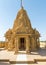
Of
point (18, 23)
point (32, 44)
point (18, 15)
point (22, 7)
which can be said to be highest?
point (22, 7)

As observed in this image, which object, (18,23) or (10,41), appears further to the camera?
(18,23)

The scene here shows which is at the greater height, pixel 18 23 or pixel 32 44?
pixel 18 23

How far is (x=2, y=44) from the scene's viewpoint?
30484mm

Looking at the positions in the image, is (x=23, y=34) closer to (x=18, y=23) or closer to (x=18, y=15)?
(x=18, y=23)

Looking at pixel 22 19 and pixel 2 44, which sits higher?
pixel 22 19

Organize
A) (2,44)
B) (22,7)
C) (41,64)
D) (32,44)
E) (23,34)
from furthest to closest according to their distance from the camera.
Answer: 1. (2,44)
2. (22,7)
3. (32,44)
4. (23,34)
5. (41,64)

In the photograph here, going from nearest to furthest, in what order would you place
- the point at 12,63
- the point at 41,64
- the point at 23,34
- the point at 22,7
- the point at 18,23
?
1. the point at 41,64
2. the point at 12,63
3. the point at 23,34
4. the point at 18,23
5. the point at 22,7

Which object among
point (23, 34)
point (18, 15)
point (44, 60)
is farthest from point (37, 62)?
point (18, 15)

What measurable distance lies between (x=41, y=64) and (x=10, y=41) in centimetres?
1169

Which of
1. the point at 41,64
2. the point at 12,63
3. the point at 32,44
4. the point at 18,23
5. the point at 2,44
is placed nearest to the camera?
the point at 41,64

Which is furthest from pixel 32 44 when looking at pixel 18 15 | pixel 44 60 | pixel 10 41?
pixel 44 60

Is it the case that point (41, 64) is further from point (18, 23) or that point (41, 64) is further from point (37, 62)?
point (18, 23)

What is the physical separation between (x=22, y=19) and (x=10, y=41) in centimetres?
468

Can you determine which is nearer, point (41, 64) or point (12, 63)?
point (41, 64)
